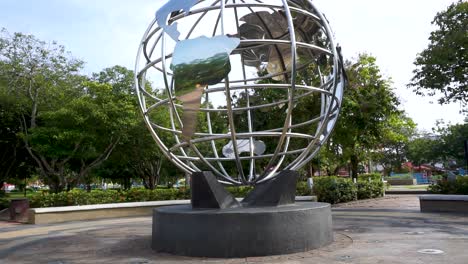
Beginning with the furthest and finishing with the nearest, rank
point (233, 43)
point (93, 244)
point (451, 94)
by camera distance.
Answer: point (451, 94)
point (93, 244)
point (233, 43)

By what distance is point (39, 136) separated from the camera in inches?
769

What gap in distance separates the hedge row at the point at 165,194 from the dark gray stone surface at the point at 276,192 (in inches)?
390

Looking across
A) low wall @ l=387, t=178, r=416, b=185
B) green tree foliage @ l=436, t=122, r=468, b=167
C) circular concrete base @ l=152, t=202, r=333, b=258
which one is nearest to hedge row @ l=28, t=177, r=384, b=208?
circular concrete base @ l=152, t=202, r=333, b=258

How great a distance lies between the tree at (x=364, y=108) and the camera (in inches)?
858

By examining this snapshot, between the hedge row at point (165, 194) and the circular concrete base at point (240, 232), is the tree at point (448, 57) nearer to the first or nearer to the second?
the hedge row at point (165, 194)

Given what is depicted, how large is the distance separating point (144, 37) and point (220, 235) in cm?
470

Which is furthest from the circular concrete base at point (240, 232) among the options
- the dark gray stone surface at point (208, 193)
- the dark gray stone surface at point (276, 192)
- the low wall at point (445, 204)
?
the low wall at point (445, 204)

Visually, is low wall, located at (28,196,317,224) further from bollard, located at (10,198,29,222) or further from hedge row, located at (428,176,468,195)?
hedge row, located at (428,176,468,195)

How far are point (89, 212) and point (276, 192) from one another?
9.64 metres

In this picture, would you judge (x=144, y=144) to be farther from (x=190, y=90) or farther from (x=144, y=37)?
(x=190, y=90)

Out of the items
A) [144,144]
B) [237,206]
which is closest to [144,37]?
[237,206]

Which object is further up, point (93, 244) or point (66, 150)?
point (66, 150)

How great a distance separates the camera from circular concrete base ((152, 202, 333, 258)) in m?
7.13

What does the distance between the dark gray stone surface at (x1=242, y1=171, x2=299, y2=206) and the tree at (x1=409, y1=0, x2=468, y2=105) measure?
10.8m
